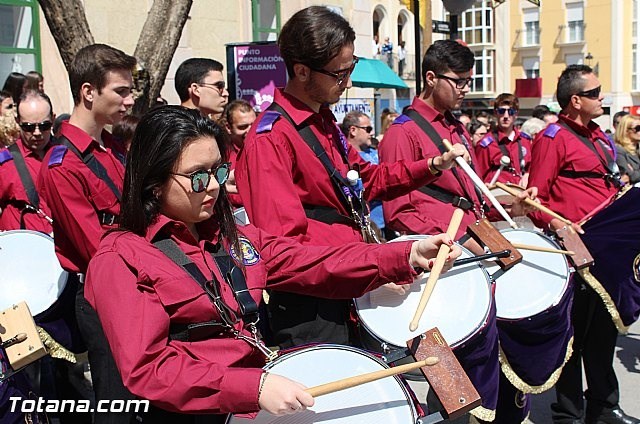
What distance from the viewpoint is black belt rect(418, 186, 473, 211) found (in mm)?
3914

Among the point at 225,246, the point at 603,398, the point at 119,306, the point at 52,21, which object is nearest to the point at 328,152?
the point at 225,246

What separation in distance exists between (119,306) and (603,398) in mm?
3448

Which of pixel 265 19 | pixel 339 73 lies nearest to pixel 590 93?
pixel 339 73

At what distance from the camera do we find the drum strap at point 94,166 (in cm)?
352

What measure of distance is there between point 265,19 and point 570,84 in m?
A: 9.38

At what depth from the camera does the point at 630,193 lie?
429 cm

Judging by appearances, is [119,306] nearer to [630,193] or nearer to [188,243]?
[188,243]

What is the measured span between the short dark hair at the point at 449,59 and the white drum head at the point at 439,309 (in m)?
1.51

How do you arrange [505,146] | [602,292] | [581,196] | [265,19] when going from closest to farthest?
[602,292]
[581,196]
[505,146]
[265,19]

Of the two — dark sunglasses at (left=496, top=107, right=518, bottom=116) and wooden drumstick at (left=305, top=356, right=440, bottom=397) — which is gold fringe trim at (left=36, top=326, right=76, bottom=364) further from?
dark sunglasses at (left=496, top=107, right=518, bottom=116)

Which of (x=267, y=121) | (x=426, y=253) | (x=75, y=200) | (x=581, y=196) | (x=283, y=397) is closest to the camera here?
(x=283, y=397)

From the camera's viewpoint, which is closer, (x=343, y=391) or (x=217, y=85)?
(x=343, y=391)

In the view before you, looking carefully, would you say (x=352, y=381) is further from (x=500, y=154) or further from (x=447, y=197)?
(x=500, y=154)

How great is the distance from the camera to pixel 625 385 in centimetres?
543
